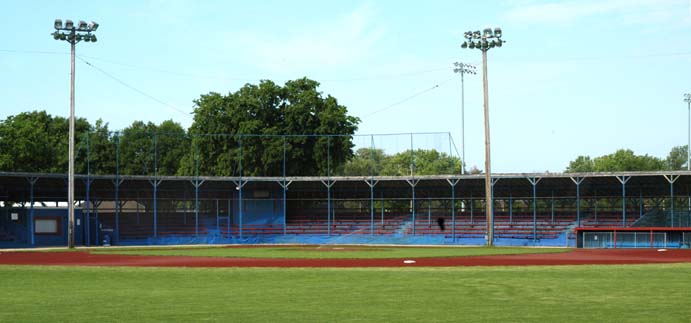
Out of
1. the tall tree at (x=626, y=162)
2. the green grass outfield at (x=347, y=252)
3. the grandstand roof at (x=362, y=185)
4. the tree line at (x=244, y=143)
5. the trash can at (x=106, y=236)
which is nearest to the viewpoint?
the green grass outfield at (x=347, y=252)

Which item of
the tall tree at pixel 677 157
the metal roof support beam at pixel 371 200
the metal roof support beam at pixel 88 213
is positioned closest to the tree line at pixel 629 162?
the tall tree at pixel 677 157

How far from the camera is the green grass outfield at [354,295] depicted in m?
15.6

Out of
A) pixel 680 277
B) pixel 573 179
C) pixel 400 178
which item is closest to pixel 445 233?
pixel 400 178

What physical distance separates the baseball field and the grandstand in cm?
3073

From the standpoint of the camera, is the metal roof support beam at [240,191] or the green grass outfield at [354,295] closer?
the green grass outfield at [354,295]

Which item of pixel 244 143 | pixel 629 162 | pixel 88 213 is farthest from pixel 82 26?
pixel 629 162

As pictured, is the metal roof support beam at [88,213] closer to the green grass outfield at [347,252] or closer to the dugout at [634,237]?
the green grass outfield at [347,252]

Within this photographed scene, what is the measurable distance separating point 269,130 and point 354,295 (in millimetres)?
66007

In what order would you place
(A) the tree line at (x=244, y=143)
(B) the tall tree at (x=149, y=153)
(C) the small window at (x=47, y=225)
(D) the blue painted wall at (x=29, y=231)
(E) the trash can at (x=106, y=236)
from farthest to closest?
(B) the tall tree at (x=149, y=153), (A) the tree line at (x=244, y=143), (E) the trash can at (x=106, y=236), (C) the small window at (x=47, y=225), (D) the blue painted wall at (x=29, y=231)

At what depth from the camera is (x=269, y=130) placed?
279ft

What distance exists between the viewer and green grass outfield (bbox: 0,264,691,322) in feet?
51.1

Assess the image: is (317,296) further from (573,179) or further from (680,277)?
(573,179)

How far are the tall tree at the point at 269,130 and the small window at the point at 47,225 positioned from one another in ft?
66.2

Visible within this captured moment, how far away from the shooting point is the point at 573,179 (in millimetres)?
60938
